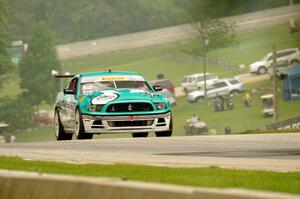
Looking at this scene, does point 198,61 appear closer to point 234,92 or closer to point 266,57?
point 266,57

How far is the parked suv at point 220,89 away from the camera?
93219 millimetres

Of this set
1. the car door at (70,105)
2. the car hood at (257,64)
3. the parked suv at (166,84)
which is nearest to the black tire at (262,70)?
the car hood at (257,64)

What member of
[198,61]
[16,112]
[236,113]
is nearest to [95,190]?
[236,113]

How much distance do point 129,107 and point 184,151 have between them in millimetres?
4722

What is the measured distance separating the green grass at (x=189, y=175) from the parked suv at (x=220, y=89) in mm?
78005

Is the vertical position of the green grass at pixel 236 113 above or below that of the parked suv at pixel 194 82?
below

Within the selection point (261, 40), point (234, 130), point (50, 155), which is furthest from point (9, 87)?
point (50, 155)

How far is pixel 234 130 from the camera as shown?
7956cm

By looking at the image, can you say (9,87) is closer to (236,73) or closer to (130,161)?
(236,73)

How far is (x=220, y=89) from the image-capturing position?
94.8 metres

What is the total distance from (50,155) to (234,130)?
62.3 meters

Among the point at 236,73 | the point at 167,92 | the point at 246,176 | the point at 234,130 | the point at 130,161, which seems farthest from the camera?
the point at 236,73

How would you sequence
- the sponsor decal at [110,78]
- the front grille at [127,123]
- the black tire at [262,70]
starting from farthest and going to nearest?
A: 1. the black tire at [262,70]
2. the sponsor decal at [110,78]
3. the front grille at [127,123]

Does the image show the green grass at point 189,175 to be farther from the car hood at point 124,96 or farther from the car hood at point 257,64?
the car hood at point 257,64
